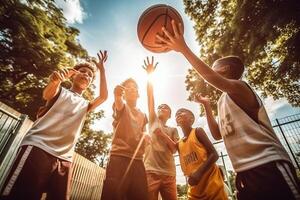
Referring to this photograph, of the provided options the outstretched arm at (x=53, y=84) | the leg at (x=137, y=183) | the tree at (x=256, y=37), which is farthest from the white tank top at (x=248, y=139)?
the tree at (x=256, y=37)

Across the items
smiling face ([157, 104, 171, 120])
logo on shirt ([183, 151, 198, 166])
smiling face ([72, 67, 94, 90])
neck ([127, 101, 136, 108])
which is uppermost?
smiling face ([157, 104, 171, 120])

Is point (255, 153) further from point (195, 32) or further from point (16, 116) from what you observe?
point (195, 32)

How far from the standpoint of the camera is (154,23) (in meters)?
3.83

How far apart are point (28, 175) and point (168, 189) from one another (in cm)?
254

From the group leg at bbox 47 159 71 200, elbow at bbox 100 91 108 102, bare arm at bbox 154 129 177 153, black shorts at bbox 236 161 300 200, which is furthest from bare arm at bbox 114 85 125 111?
black shorts at bbox 236 161 300 200

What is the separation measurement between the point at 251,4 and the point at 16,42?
11.7m

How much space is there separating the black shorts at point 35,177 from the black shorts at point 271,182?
197cm

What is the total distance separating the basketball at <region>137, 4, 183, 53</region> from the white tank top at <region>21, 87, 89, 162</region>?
1.88 meters

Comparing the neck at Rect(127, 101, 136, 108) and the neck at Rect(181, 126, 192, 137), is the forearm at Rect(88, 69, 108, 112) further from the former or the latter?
the neck at Rect(181, 126, 192, 137)

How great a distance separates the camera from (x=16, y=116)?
529cm

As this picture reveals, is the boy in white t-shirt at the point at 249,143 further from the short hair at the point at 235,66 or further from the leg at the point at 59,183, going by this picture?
the leg at the point at 59,183

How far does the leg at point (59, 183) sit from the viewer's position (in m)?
2.18

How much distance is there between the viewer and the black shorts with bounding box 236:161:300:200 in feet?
5.37

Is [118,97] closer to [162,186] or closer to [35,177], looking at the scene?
[35,177]
